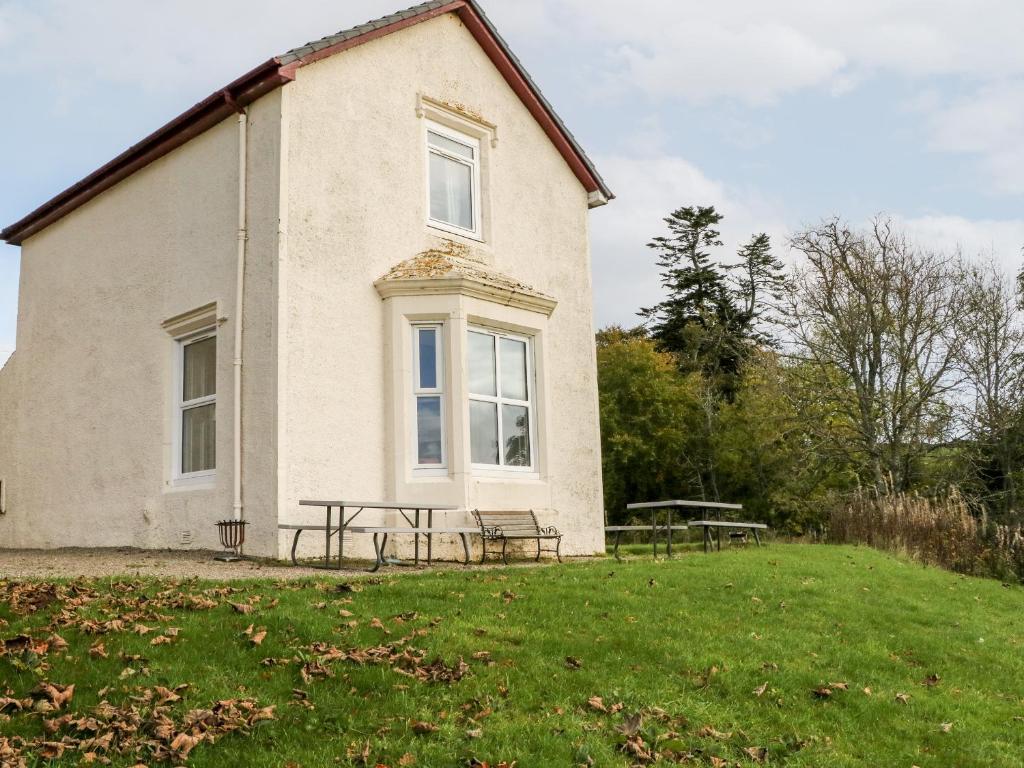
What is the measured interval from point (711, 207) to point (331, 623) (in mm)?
49471

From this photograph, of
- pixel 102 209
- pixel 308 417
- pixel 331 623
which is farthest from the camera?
pixel 102 209

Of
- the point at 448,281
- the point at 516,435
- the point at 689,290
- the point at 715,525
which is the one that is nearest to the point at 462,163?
the point at 448,281

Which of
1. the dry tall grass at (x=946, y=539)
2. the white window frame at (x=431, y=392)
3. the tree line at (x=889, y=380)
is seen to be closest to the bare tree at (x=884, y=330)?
the tree line at (x=889, y=380)

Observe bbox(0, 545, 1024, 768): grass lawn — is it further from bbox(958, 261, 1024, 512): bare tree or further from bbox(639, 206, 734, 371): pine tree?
bbox(639, 206, 734, 371): pine tree

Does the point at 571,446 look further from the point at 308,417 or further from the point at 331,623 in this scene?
the point at 331,623

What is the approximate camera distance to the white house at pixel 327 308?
12773 millimetres

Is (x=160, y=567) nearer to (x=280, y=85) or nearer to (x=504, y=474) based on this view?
(x=504, y=474)

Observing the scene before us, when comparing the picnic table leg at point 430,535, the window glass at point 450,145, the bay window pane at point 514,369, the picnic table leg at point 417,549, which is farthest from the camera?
the window glass at point 450,145

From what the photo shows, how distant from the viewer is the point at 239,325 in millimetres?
12812

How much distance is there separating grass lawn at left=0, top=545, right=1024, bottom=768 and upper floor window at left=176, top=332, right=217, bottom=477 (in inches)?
198

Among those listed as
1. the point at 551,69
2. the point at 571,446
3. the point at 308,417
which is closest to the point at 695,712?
the point at 308,417

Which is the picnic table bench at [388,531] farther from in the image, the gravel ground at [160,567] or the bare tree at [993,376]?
the bare tree at [993,376]

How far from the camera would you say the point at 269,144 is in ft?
42.5

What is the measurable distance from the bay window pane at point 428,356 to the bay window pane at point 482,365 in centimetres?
53
